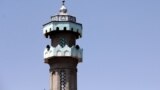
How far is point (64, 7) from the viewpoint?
62.5 metres

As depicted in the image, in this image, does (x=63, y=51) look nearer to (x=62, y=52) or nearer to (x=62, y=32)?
(x=62, y=52)

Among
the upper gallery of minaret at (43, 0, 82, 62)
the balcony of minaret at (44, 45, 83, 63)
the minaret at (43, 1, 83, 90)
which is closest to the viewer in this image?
the minaret at (43, 1, 83, 90)

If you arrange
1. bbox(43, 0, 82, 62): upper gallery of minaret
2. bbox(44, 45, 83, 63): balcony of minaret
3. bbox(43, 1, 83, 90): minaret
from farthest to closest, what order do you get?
bbox(43, 0, 82, 62): upper gallery of minaret → bbox(44, 45, 83, 63): balcony of minaret → bbox(43, 1, 83, 90): minaret

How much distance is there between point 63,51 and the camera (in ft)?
194

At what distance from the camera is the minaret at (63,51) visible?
2309 inches

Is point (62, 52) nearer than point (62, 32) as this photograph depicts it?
Yes

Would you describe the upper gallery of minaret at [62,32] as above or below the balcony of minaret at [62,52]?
above

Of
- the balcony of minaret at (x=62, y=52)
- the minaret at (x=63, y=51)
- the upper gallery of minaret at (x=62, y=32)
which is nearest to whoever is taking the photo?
the minaret at (x=63, y=51)

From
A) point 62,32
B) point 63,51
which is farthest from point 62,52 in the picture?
point 62,32

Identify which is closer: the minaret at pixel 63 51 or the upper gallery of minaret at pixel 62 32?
the minaret at pixel 63 51

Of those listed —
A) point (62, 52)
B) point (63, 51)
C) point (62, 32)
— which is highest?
point (62, 32)

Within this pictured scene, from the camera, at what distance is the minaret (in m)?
58.7

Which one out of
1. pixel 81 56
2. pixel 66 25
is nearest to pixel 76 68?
pixel 81 56

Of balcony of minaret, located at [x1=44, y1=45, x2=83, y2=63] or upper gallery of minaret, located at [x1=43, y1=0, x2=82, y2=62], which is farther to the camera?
upper gallery of minaret, located at [x1=43, y1=0, x2=82, y2=62]
